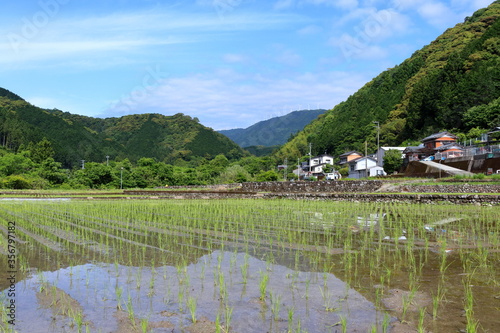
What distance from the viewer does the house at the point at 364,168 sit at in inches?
2255

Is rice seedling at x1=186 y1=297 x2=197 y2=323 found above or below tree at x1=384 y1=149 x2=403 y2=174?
below

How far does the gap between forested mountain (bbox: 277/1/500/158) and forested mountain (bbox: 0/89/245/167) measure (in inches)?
1292

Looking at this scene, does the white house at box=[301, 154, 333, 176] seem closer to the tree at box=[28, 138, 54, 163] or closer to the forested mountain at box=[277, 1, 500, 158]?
the forested mountain at box=[277, 1, 500, 158]

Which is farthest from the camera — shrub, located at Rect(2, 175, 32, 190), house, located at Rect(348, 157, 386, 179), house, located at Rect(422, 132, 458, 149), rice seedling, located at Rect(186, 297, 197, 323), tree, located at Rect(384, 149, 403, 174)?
house, located at Rect(348, 157, 386, 179)

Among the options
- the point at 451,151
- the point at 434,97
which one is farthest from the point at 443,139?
the point at 434,97

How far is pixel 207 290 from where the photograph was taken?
552 centimetres

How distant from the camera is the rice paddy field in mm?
4359

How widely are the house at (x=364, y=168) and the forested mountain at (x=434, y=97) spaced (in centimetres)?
1053

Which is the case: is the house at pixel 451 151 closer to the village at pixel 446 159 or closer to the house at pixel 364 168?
the village at pixel 446 159

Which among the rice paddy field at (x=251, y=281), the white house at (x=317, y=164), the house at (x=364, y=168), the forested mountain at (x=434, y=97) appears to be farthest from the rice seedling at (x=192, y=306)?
the white house at (x=317, y=164)

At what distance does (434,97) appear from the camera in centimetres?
5938

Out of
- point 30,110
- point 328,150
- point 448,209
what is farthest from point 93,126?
point 448,209

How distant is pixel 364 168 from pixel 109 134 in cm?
9784

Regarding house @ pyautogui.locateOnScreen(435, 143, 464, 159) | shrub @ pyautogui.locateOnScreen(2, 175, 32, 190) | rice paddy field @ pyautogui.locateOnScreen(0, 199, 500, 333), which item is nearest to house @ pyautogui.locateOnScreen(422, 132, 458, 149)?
house @ pyautogui.locateOnScreen(435, 143, 464, 159)
